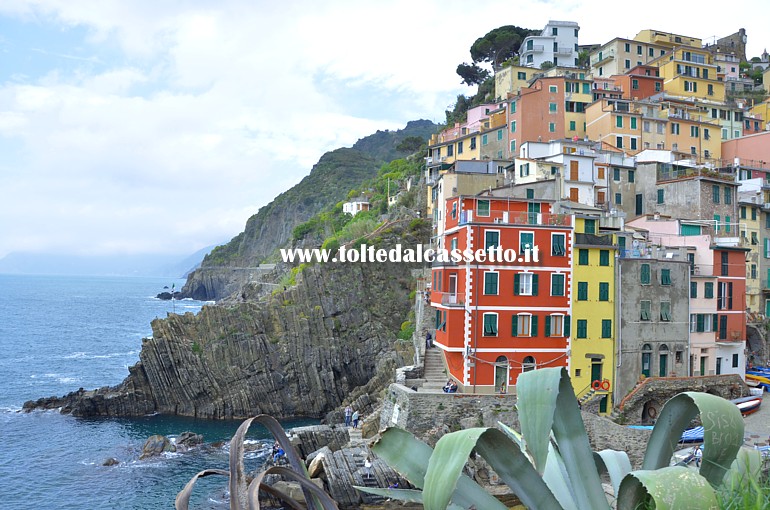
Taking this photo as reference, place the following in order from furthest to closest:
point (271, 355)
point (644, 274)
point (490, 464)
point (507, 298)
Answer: point (271, 355), point (644, 274), point (507, 298), point (490, 464)

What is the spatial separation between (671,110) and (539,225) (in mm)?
35519

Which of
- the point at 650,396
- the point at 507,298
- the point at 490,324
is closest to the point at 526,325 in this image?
the point at 507,298

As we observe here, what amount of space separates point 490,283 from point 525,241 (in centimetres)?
283

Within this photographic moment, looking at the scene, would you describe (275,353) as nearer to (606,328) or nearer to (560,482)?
(606,328)

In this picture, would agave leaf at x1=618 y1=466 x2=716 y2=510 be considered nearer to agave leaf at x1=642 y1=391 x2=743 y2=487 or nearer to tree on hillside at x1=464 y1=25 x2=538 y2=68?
agave leaf at x1=642 y1=391 x2=743 y2=487

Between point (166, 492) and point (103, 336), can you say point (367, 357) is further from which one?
point (103, 336)

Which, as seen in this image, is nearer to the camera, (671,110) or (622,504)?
(622,504)

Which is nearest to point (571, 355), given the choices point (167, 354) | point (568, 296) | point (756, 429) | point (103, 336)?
point (568, 296)

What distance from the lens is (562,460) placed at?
20.6 feet

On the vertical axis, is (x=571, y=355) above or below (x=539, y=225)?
below

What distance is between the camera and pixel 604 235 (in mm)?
33469

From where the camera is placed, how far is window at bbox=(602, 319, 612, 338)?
1287 inches

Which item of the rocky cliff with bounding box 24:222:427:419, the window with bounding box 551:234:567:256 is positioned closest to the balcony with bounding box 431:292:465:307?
the window with bounding box 551:234:567:256

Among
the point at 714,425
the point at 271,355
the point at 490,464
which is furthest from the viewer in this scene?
the point at 271,355
